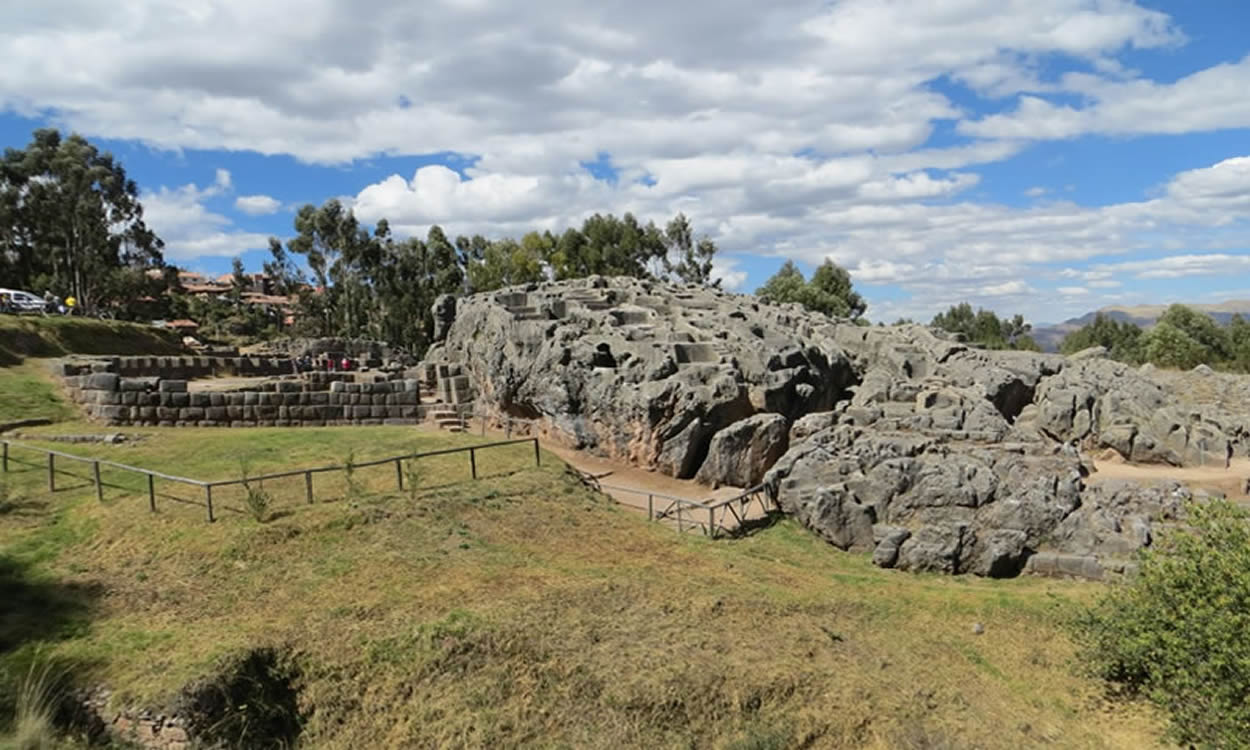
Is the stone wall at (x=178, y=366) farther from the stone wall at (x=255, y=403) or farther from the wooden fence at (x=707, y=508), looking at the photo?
the wooden fence at (x=707, y=508)

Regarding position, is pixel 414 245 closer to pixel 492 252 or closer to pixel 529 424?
pixel 492 252

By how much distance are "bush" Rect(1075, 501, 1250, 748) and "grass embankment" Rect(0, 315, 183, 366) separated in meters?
37.2

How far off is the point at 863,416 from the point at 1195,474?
41.1ft

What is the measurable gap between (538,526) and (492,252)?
53.7 meters

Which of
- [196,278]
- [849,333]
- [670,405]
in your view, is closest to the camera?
[670,405]

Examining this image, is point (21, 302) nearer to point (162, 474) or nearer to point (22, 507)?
point (22, 507)

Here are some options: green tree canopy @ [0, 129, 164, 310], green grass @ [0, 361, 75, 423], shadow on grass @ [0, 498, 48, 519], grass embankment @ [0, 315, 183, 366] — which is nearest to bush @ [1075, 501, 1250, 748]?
shadow on grass @ [0, 498, 48, 519]

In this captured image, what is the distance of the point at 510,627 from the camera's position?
12461mm

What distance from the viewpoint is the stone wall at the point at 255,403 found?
2489cm

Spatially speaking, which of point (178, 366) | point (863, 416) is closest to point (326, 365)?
point (178, 366)

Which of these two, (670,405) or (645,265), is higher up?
(645,265)

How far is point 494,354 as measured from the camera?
30344 mm

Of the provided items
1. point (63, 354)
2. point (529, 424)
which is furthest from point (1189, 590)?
point (63, 354)

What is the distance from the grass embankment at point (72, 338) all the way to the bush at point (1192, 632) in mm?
37219
